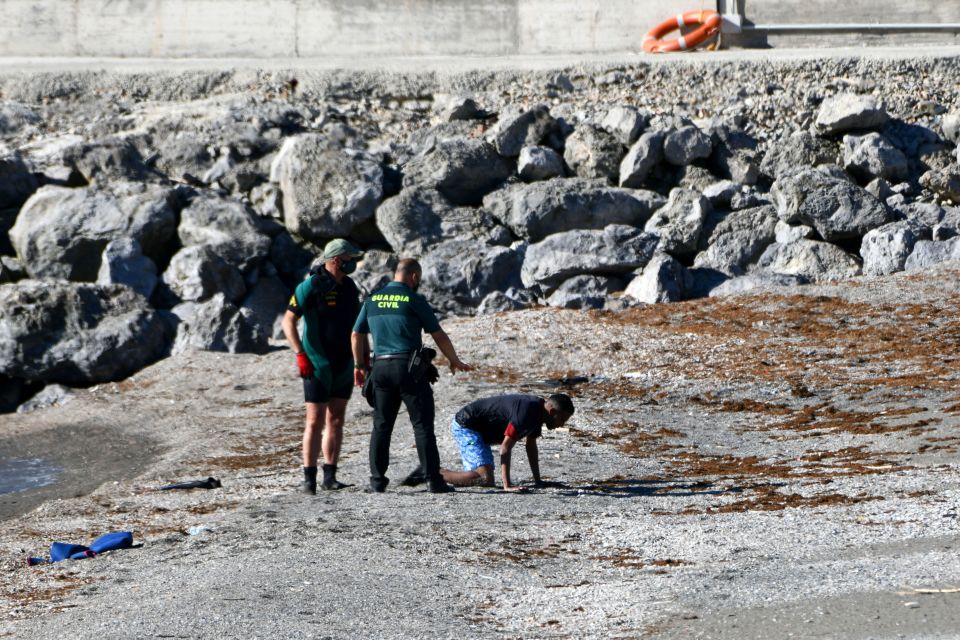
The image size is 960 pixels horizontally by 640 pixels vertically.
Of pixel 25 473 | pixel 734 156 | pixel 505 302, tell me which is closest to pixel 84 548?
pixel 25 473

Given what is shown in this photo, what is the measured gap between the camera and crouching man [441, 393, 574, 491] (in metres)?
8.49

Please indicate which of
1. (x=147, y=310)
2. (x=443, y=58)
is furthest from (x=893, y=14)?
(x=147, y=310)

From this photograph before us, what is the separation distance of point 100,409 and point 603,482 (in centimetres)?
775

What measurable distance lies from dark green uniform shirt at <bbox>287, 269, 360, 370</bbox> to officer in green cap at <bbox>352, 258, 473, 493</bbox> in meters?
0.18

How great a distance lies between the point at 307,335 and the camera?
866cm

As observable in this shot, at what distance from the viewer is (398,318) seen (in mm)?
8406

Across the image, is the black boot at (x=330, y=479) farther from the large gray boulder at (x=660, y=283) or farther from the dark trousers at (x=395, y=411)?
the large gray boulder at (x=660, y=283)

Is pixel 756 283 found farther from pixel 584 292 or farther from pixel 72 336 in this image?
pixel 72 336

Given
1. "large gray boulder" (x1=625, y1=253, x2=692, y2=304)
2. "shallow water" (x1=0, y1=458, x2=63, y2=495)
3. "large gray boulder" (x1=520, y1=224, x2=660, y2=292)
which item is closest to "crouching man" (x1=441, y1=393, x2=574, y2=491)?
"shallow water" (x1=0, y1=458, x2=63, y2=495)

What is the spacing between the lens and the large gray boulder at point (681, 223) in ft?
59.0

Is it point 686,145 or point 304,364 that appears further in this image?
point 686,145

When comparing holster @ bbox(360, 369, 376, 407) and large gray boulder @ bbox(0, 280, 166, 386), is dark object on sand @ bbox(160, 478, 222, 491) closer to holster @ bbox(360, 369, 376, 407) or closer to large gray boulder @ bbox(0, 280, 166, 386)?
holster @ bbox(360, 369, 376, 407)

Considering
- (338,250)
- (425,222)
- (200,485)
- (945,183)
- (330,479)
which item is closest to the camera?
(338,250)

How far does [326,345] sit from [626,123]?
11.9 m
